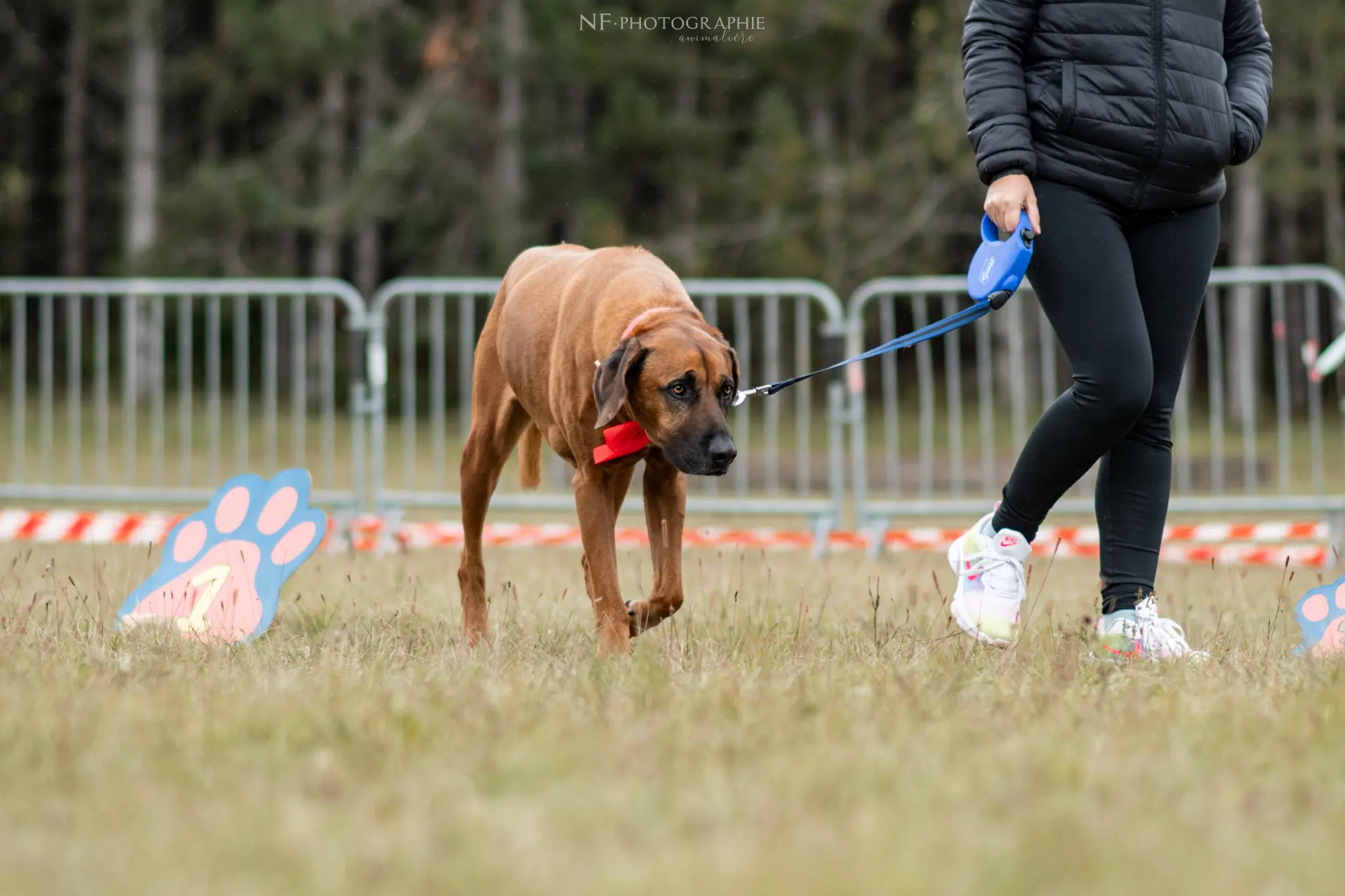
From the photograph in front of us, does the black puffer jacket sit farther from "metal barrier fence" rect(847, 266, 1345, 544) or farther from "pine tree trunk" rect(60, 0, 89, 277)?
"pine tree trunk" rect(60, 0, 89, 277)

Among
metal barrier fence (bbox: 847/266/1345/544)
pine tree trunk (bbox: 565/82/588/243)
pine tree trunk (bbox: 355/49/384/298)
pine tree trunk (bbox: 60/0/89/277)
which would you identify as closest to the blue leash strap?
metal barrier fence (bbox: 847/266/1345/544)

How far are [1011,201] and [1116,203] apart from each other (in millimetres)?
282

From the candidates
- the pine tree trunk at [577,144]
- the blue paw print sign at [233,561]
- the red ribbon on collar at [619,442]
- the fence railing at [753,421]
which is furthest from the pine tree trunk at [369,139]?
the red ribbon on collar at [619,442]

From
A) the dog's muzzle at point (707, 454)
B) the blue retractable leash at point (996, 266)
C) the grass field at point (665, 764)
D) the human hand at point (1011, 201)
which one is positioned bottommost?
the grass field at point (665, 764)

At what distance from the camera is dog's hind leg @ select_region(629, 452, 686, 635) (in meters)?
4.05

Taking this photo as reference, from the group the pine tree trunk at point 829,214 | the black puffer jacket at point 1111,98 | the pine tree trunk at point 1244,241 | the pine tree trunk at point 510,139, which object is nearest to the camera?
the black puffer jacket at point 1111,98

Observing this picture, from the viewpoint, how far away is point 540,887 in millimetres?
1780

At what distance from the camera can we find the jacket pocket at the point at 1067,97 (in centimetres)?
364

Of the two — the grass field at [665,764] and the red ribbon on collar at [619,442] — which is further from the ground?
the red ribbon on collar at [619,442]

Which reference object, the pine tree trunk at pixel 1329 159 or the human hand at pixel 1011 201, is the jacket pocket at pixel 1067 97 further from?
the pine tree trunk at pixel 1329 159

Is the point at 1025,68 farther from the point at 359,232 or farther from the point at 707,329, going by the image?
the point at 359,232

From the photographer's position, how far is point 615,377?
12.2ft

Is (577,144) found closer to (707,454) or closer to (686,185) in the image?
(686,185)

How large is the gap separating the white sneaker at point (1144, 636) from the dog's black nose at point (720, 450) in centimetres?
105
